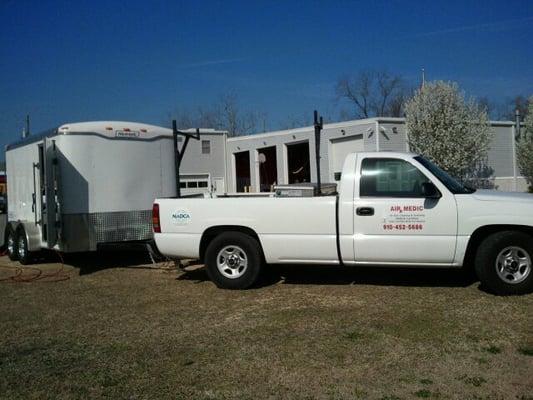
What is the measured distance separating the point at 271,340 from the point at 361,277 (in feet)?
10.9

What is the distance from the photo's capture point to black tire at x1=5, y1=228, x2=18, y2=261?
41.3 feet

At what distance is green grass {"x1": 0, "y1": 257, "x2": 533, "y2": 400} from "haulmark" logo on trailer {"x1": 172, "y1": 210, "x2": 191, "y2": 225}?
993 millimetres

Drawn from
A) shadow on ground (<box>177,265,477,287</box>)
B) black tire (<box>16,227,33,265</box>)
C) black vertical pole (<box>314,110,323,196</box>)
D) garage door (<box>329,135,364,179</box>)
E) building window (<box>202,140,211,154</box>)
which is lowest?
shadow on ground (<box>177,265,477,287</box>)

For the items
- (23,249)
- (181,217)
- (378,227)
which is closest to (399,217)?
(378,227)

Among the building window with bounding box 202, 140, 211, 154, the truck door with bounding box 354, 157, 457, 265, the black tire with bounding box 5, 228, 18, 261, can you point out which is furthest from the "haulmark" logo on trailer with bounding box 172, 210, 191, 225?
the building window with bounding box 202, 140, 211, 154

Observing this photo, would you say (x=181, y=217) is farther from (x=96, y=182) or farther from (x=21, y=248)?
(x=21, y=248)

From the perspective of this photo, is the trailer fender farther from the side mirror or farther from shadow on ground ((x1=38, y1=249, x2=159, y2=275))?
the side mirror

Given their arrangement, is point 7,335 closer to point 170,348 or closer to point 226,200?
point 170,348

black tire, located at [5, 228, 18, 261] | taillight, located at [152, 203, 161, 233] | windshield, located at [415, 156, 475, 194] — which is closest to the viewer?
windshield, located at [415, 156, 475, 194]

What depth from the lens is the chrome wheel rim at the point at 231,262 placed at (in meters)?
8.29

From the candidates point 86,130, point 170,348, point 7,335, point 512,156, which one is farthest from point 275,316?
point 512,156

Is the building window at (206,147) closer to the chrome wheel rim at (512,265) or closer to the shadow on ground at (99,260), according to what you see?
the shadow on ground at (99,260)

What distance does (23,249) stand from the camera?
11969 mm

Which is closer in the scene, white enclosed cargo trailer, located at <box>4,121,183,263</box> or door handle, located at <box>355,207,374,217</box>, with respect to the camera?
door handle, located at <box>355,207,374,217</box>
